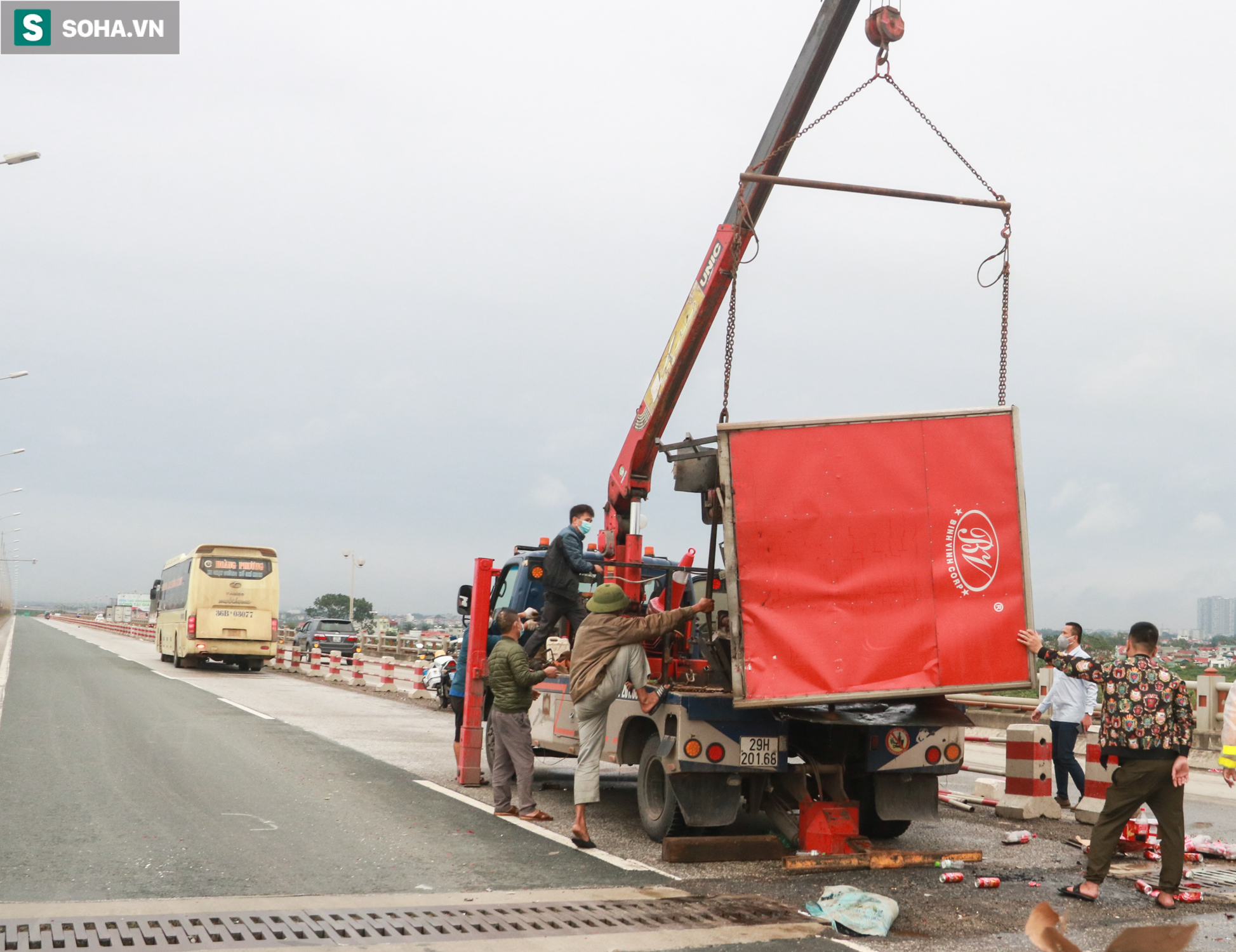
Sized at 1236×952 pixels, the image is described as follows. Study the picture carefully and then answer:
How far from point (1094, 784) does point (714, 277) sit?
570 centimetres

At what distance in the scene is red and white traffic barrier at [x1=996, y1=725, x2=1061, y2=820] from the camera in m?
10.4

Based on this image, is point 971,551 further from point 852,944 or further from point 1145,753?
point 852,944

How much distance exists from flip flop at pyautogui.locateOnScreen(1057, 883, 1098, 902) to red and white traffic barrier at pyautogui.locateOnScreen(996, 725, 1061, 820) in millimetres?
3136


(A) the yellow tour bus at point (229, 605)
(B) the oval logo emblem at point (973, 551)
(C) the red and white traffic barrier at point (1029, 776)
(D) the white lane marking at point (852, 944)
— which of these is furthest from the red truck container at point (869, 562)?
(A) the yellow tour bus at point (229, 605)

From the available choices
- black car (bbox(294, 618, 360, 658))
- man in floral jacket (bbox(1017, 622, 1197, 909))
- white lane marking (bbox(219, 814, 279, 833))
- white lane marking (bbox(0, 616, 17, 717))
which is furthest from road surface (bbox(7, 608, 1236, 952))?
black car (bbox(294, 618, 360, 658))

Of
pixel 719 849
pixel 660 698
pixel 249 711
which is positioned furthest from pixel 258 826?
pixel 249 711

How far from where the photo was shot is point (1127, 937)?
561cm

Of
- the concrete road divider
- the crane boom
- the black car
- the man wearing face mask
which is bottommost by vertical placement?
the concrete road divider

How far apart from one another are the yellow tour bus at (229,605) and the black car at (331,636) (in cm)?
897

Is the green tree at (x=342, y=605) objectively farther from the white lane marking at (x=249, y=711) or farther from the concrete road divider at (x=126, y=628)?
the white lane marking at (x=249, y=711)

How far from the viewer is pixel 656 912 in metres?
6.54

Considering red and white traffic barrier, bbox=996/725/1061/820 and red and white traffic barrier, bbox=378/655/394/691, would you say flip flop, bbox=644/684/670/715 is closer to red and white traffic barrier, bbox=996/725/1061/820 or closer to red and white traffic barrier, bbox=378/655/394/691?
red and white traffic barrier, bbox=996/725/1061/820

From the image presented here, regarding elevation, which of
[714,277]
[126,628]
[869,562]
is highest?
[714,277]

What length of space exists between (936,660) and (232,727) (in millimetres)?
11485
